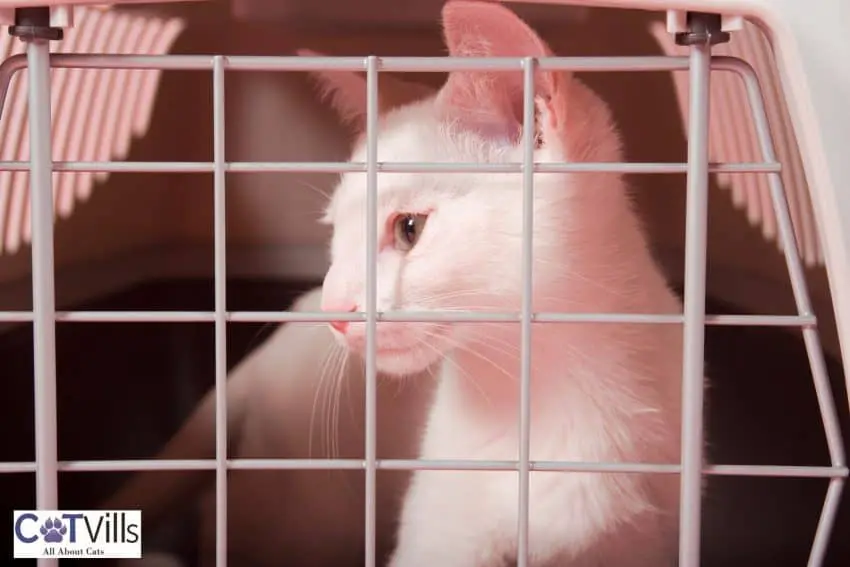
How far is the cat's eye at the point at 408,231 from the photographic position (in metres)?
0.76

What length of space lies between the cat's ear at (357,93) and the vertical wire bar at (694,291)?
1.03 ft

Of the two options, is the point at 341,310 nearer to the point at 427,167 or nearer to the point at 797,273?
the point at 427,167

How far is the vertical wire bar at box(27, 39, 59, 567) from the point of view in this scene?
1.95 feet

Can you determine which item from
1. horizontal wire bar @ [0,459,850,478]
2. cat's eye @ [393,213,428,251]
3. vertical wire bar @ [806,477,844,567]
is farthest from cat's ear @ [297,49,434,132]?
vertical wire bar @ [806,477,844,567]

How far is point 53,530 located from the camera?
0.64 m

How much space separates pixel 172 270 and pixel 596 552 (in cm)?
46

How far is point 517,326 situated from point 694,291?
19 centimetres

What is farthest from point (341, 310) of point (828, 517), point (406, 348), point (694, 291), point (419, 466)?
point (828, 517)

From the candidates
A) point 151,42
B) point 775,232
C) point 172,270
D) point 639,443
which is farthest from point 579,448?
point 151,42

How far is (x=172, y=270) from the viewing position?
33.1 inches

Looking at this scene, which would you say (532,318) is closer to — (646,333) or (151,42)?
(646,333)

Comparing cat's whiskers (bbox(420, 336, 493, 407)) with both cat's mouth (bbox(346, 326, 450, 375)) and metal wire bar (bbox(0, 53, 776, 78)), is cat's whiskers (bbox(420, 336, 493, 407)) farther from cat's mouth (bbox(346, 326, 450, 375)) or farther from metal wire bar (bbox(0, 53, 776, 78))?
metal wire bar (bbox(0, 53, 776, 78))

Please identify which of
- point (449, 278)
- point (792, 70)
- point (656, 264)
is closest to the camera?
point (792, 70)

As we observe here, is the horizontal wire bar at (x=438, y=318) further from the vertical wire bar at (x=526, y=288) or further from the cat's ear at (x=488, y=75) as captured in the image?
the cat's ear at (x=488, y=75)
